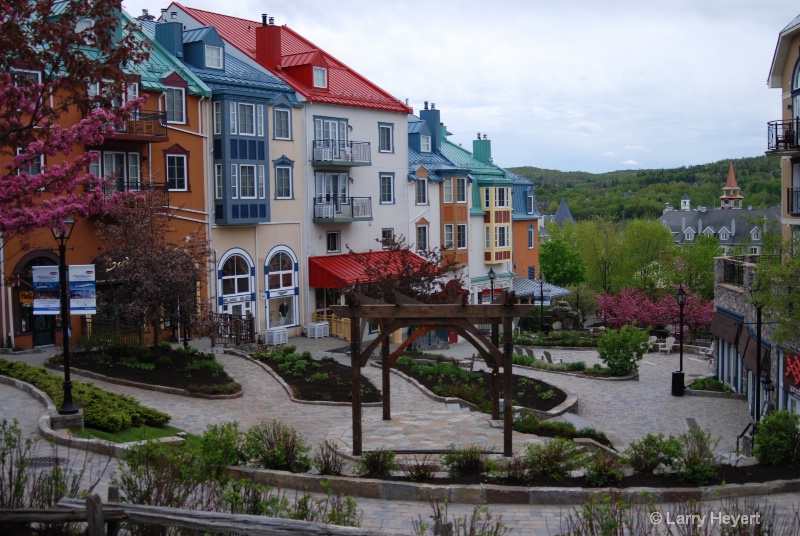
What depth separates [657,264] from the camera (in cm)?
7181

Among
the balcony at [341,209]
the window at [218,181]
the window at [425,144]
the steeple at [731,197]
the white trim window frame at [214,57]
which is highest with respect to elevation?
the steeple at [731,197]

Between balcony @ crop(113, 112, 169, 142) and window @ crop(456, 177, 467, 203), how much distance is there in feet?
73.8

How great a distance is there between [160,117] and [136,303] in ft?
32.9

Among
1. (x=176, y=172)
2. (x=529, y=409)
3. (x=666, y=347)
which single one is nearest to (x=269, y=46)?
(x=176, y=172)

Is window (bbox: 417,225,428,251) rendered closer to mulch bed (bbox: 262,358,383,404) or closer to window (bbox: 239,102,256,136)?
window (bbox: 239,102,256,136)

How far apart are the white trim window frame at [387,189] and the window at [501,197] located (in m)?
11.5

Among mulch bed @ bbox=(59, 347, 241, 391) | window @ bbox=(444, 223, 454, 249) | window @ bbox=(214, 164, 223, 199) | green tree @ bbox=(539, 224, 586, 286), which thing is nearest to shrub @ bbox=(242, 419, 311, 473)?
mulch bed @ bbox=(59, 347, 241, 391)

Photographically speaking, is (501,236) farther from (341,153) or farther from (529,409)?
(529,409)

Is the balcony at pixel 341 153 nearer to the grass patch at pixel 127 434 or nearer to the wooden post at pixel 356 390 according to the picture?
the grass patch at pixel 127 434

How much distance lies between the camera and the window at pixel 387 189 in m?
45.2

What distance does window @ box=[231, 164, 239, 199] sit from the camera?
35.5m

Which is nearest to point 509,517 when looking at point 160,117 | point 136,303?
point 136,303

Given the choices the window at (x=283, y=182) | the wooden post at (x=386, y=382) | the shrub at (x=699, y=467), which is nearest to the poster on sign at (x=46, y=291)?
the wooden post at (x=386, y=382)

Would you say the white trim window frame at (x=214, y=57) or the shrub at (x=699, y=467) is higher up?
the white trim window frame at (x=214, y=57)
